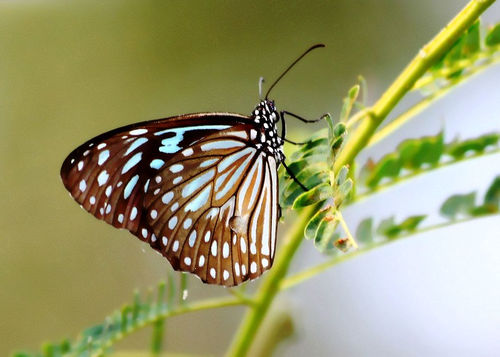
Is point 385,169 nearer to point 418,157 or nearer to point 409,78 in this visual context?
point 418,157

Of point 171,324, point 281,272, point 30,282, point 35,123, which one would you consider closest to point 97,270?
point 30,282

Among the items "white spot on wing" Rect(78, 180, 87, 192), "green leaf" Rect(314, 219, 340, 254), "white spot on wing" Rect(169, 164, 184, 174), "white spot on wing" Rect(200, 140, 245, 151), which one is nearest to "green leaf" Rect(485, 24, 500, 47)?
"green leaf" Rect(314, 219, 340, 254)

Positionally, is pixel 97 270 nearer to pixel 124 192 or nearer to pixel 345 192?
pixel 124 192

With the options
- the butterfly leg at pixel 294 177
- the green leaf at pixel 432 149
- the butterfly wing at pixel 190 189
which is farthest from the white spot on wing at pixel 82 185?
the green leaf at pixel 432 149

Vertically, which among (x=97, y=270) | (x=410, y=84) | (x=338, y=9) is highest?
(x=338, y=9)

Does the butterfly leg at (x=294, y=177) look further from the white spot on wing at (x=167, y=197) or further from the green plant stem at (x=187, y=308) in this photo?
the white spot on wing at (x=167, y=197)

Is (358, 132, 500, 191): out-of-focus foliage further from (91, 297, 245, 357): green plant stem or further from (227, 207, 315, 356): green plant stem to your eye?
(91, 297, 245, 357): green plant stem
